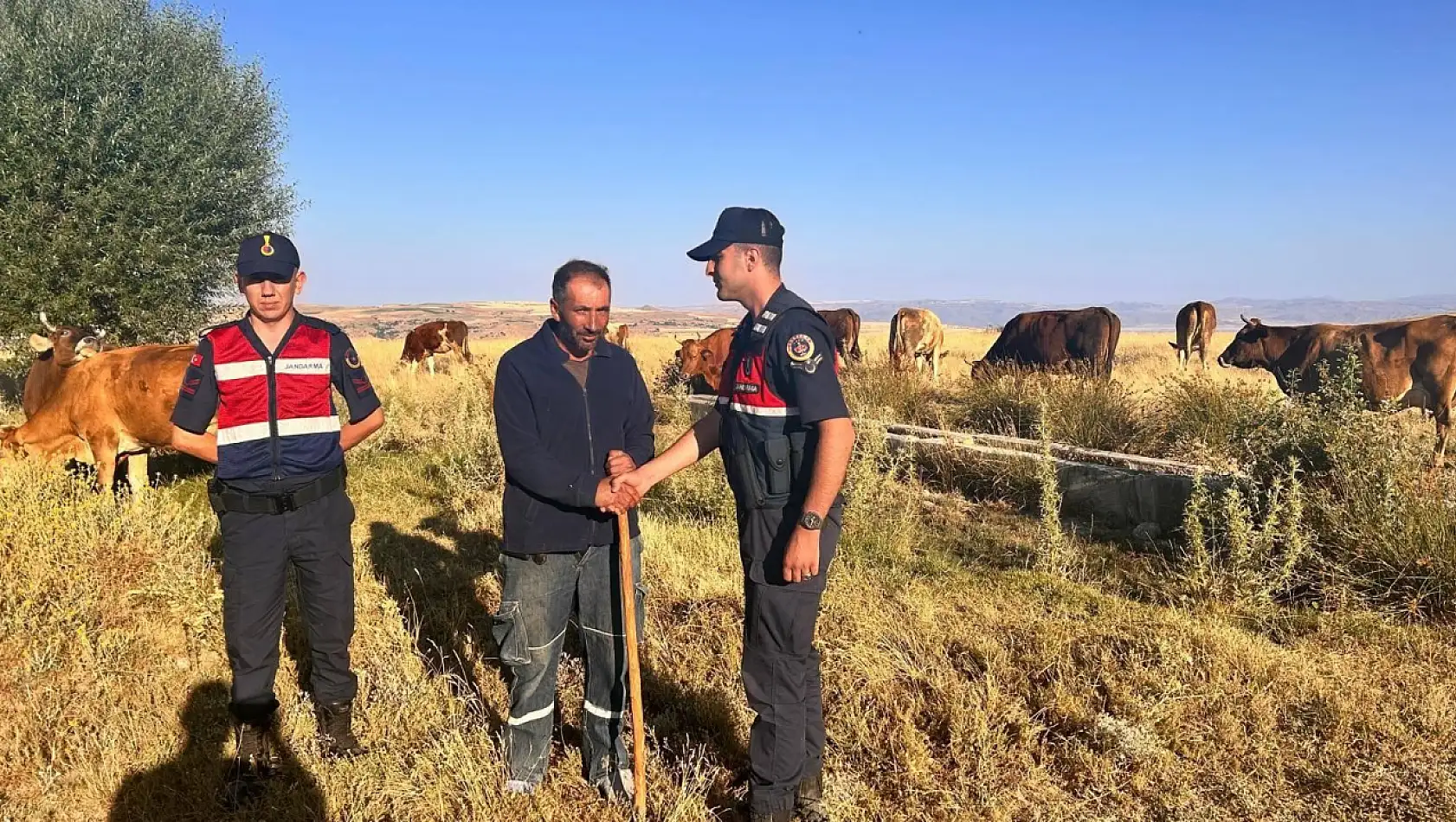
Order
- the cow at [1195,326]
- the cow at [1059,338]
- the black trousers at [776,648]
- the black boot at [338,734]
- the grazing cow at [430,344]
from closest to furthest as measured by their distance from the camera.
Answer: the black trousers at [776,648] → the black boot at [338,734] → the cow at [1059,338] → the cow at [1195,326] → the grazing cow at [430,344]

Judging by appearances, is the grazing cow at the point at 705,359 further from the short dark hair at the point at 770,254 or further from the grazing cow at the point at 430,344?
the short dark hair at the point at 770,254

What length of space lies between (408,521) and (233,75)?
34.3 feet

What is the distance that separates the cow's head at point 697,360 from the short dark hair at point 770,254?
10.8 meters

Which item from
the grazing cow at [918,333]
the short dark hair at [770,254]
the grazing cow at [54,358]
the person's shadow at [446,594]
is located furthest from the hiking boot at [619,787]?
the grazing cow at [918,333]

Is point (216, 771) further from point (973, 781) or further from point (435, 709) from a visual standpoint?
point (973, 781)

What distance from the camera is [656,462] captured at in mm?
2889

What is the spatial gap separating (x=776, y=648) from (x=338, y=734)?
1.96 metres

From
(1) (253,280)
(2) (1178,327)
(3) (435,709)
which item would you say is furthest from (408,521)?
(2) (1178,327)

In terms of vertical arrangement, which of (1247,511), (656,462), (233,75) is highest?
(233,75)

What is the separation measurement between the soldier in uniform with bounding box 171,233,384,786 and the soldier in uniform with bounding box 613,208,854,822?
1348mm

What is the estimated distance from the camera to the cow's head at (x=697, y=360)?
13685 mm

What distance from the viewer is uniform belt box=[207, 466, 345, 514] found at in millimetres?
2975

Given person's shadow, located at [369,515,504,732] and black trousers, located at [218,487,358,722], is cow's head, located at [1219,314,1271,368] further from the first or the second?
black trousers, located at [218,487,358,722]

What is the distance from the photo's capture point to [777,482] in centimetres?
265
